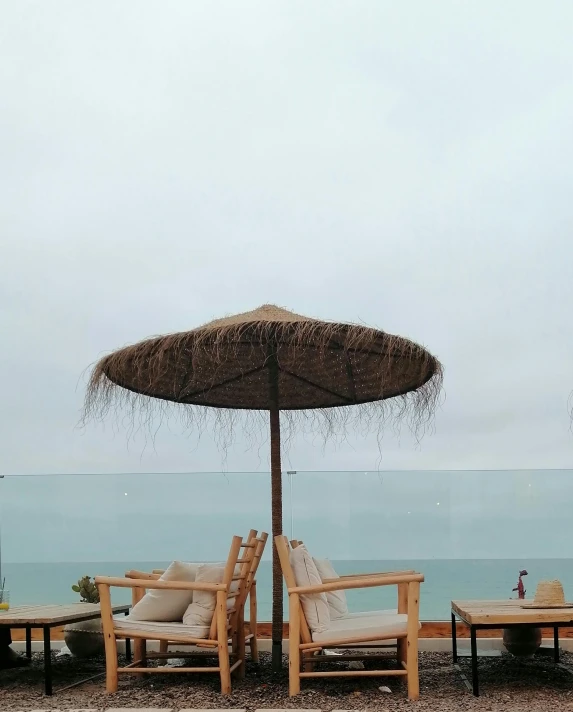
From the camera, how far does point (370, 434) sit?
5754mm

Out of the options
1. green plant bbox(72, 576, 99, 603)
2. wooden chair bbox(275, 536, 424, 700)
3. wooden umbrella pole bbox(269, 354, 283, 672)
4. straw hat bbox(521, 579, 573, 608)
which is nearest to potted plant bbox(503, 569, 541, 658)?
straw hat bbox(521, 579, 573, 608)

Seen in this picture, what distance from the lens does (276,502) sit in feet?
16.0

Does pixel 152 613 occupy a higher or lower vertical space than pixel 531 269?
lower

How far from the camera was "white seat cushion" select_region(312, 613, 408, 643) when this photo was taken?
12.4 feet

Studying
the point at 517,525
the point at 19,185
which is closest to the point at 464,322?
the point at 517,525

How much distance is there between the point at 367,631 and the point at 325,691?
0.46m

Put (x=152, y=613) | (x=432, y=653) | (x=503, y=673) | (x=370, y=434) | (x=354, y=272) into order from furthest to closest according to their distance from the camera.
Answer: (x=354, y=272) → (x=370, y=434) → (x=432, y=653) → (x=503, y=673) → (x=152, y=613)

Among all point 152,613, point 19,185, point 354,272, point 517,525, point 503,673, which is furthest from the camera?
point 354,272

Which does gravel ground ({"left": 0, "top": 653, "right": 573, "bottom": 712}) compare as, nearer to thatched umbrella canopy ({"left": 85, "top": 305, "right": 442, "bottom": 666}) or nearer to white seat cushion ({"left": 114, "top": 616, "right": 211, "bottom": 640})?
white seat cushion ({"left": 114, "top": 616, "right": 211, "bottom": 640})

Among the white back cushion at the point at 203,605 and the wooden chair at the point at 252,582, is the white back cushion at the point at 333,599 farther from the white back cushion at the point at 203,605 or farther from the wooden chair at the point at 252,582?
the white back cushion at the point at 203,605

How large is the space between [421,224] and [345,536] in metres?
5.17

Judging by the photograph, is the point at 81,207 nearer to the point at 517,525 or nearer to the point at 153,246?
the point at 153,246

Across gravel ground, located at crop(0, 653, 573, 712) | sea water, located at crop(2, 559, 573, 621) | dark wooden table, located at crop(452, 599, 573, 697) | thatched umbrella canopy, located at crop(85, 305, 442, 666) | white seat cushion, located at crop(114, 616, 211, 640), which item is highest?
thatched umbrella canopy, located at crop(85, 305, 442, 666)

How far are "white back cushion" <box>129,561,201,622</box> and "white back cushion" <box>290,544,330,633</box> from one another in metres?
0.56
